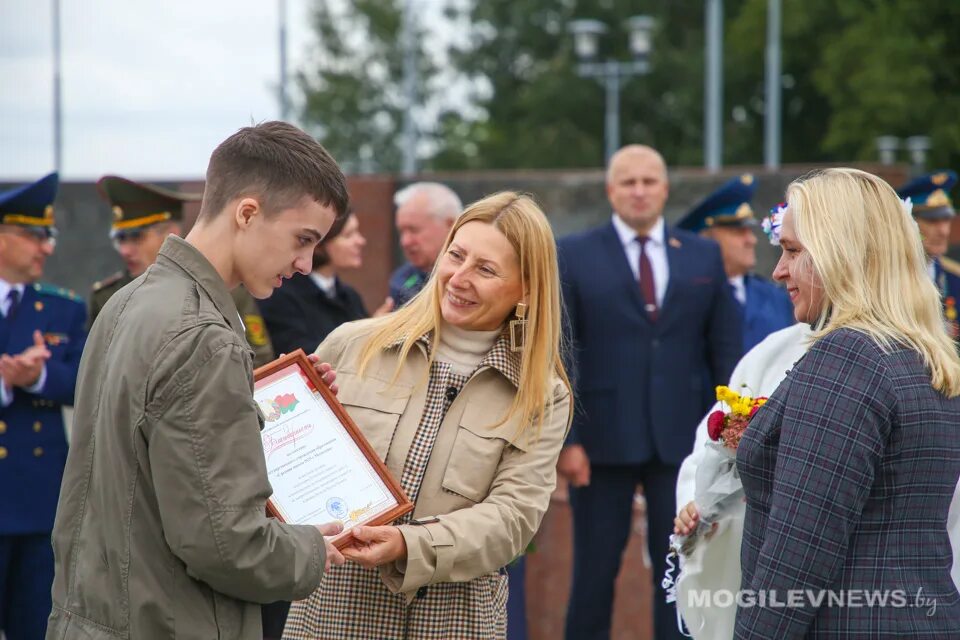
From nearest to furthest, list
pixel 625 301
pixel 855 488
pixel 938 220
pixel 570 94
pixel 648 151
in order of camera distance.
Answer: pixel 855 488, pixel 625 301, pixel 648 151, pixel 938 220, pixel 570 94

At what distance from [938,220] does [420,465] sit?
4.84 metres

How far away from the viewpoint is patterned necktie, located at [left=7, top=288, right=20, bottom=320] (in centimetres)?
542

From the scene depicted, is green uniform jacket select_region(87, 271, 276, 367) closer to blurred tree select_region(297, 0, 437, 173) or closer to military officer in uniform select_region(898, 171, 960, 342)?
military officer in uniform select_region(898, 171, 960, 342)

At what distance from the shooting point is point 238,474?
2543mm

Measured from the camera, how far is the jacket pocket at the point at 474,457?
3.48 metres

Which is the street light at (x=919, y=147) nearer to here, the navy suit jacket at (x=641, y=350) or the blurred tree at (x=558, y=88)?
the blurred tree at (x=558, y=88)

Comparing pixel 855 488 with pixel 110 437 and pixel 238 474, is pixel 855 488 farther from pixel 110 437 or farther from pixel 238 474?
pixel 110 437

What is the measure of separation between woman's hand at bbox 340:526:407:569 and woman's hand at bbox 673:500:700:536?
41.5 inches

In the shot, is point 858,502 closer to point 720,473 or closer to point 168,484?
point 720,473

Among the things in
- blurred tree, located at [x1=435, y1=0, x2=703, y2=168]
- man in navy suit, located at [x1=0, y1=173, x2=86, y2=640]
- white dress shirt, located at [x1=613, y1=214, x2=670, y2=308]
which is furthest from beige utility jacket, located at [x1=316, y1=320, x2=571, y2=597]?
blurred tree, located at [x1=435, y1=0, x2=703, y2=168]

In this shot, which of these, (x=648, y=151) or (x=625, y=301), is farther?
(x=648, y=151)

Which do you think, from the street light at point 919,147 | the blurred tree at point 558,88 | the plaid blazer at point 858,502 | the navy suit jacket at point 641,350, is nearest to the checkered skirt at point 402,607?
the plaid blazer at point 858,502

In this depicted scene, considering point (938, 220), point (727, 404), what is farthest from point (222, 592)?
point (938, 220)

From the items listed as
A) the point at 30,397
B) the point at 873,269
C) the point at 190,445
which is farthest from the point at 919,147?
the point at 190,445
